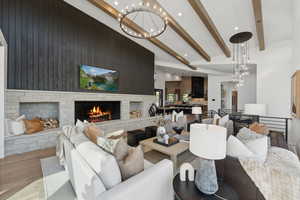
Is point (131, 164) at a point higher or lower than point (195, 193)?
higher

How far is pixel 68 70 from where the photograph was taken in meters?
4.05

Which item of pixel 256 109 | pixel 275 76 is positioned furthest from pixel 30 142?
pixel 275 76

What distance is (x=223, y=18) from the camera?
3.93m

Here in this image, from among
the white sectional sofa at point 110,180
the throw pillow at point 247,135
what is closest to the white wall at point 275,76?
the throw pillow at point 247,135

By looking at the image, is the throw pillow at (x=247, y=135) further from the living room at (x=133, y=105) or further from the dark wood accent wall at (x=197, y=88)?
the dark wood accent wall at (x=197, y=88)

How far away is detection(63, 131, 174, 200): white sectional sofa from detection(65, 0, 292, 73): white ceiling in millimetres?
3775

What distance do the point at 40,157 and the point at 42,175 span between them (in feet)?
2.81

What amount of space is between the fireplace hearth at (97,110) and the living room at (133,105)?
4 cm

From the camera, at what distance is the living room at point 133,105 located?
4.30ft

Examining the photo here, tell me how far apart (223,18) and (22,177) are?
5648 mm

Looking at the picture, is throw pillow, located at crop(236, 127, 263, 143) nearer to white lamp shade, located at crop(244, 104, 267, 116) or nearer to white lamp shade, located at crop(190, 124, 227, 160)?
white lamp shade, located at crop(190, 124, 227, 160)

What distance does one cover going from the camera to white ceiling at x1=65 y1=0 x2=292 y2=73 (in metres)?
3.44

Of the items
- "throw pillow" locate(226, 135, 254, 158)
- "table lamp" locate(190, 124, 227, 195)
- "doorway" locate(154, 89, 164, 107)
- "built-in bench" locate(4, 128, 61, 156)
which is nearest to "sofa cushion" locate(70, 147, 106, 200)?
"table lamp" locate(190, 124, 227, 195)

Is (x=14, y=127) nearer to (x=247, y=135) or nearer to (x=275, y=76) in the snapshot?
(x=247, y=135)
